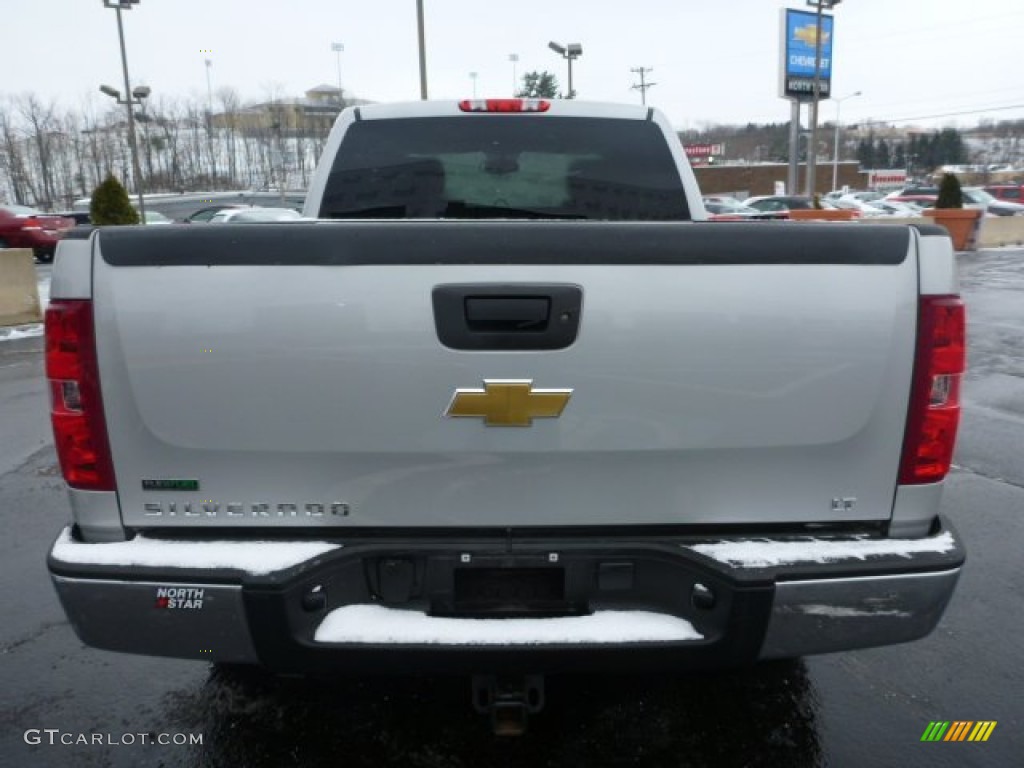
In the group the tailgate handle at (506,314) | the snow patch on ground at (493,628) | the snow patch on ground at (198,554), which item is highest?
the tailgate handle at (506,314)

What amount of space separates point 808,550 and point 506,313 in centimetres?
102

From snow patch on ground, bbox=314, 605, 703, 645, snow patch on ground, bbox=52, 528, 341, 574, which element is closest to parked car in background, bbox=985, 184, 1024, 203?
snow patch on ground, bbox=314, 605, 703, 645

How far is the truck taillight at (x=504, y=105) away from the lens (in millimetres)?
3945

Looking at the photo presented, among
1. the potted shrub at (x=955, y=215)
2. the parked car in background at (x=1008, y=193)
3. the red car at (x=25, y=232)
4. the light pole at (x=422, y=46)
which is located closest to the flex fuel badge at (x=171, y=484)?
the light pole at (x=422, y=46)

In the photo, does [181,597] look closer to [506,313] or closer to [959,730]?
[506,313]

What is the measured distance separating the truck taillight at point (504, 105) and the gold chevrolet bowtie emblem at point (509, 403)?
230 centimetres

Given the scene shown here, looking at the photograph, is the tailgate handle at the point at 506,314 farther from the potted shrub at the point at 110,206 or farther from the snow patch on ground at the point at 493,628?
the potted shrub at the point at 110,206

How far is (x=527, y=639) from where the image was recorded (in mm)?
2137

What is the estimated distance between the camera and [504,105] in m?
3.94

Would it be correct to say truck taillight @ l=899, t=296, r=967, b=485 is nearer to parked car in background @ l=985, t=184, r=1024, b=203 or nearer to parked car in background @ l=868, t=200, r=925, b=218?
parked car in background @ l=868, t=200, r=925, b=218

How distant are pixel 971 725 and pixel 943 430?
4.55 ft

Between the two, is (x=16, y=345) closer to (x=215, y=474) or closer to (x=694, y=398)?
(x=215, y=474)

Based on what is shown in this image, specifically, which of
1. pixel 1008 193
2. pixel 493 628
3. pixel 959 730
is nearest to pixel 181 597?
pixel 493 628

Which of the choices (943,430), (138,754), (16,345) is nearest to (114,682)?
(138,754)
